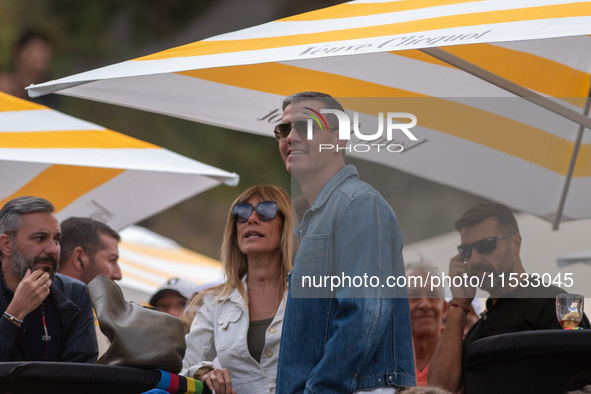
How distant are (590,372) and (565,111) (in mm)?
1299

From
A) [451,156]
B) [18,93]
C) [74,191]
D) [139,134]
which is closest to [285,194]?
[451,156]

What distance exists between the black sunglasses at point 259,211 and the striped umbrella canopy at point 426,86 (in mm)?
649

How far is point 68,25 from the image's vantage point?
10328 mm

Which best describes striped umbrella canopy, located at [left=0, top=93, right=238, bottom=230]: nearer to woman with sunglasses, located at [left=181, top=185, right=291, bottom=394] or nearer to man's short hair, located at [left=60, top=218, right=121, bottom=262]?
man's short hair, located at [left=60, top=218, right=121, bottom=262]

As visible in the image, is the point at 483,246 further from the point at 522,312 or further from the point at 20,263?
the point at 20,263

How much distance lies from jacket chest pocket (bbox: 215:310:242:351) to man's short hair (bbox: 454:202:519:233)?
1.09 meters

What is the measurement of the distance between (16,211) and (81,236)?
119cm

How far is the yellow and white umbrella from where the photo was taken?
344 inches

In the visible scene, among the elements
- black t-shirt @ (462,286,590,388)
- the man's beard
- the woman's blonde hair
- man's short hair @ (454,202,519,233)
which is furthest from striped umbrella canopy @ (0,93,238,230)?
black t-shirt @ (462,286,590,388)

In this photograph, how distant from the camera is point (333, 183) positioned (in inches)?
103

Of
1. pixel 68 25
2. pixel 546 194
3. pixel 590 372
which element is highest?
pixel 68 25

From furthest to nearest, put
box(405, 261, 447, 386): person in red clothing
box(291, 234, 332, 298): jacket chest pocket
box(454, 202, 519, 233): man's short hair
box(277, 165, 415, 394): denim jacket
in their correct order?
box(405, 261, 447, 386): person in red clothing, box(454, 202, 519, 233): man's short hair, box(291, 234, 332, 298): jacket chest pocket, box(277, 165, 415, 394): denim jacket

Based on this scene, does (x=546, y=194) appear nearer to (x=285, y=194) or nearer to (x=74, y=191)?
(x=285, y=194)

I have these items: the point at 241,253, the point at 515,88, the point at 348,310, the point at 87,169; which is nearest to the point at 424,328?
the point at 241,253
